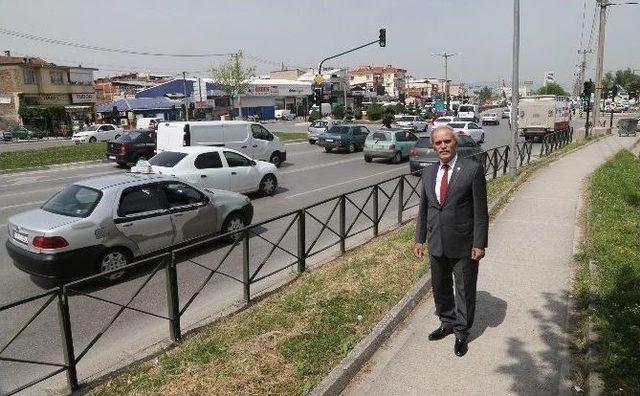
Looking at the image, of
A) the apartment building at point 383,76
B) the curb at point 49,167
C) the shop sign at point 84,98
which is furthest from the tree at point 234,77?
the apartment building at point 383,76

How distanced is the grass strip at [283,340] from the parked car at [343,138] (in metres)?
19.2

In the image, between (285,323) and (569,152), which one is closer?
(285,323)

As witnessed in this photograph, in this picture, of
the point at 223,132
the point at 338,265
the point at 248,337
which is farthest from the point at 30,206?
the point at 248,337

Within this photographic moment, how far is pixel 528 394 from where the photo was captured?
147 inches

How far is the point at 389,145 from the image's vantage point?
21.3 metres

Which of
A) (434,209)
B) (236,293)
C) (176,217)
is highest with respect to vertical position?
(434,209)

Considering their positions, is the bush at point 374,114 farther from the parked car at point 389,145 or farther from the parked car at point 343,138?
the parked car at point 389,145

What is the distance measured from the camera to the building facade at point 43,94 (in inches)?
1907

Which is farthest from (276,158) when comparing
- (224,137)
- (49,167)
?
(49,167)

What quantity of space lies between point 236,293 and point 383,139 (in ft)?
52.2

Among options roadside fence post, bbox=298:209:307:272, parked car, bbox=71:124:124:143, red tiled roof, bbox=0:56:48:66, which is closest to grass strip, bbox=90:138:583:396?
roadside fence post, bbox=298:209:307:272

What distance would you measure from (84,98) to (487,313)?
59599 mm

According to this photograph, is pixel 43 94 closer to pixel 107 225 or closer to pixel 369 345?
pixel 107 225

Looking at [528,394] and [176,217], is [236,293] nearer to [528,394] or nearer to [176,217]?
[176,217]
